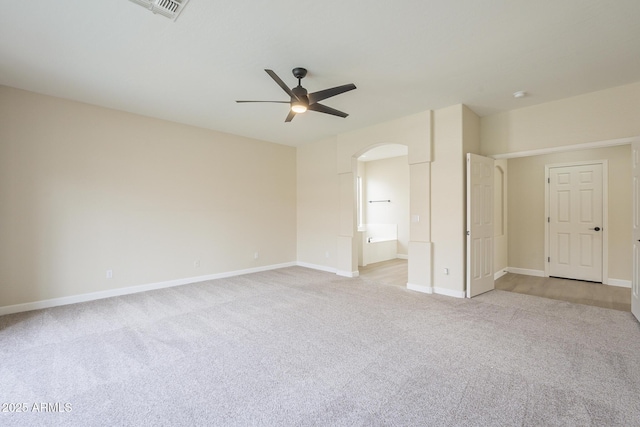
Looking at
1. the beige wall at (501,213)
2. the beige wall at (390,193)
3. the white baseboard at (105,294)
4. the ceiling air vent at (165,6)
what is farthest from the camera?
the beige wall at (390,193)

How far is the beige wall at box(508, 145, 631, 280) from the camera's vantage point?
16.0ft

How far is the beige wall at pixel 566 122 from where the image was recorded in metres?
3.65

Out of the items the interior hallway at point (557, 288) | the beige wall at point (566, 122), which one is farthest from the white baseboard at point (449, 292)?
the beige wall at point (566, 122)

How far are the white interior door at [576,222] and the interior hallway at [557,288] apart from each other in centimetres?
28

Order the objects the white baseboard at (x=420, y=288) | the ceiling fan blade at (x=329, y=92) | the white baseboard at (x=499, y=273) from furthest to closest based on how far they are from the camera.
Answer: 1. the white baseboard at (x=499, y=273)
2. the white baseboard at (x=420, y=288)
3. the ceiling fan blade at (x=329, y=92)

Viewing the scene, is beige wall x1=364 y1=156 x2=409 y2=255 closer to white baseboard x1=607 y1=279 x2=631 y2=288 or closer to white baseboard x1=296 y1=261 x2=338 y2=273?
white baseboard x1=296 y1=261 x2=338 y2=273

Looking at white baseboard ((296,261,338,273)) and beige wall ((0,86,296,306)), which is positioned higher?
beige wall ((0,86,296,306))

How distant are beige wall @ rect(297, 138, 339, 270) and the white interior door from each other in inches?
166

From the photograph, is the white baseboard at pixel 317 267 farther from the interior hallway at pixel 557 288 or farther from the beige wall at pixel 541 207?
the beige wall at pixel 541 207

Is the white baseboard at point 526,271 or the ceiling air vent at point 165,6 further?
the white baseboard at point 526,271

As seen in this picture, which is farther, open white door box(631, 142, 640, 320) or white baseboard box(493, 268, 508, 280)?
white baseboard box(493, 268, 508, 280)

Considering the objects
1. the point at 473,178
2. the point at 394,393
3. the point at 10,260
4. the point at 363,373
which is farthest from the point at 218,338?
the point at 473,178

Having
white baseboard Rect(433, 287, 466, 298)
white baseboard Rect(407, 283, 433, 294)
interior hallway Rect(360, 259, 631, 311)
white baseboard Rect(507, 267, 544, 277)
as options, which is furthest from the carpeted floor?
white baseboard Rect(507, 267, 544, 277)

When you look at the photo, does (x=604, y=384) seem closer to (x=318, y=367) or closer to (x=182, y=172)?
(x=318, y=367)
